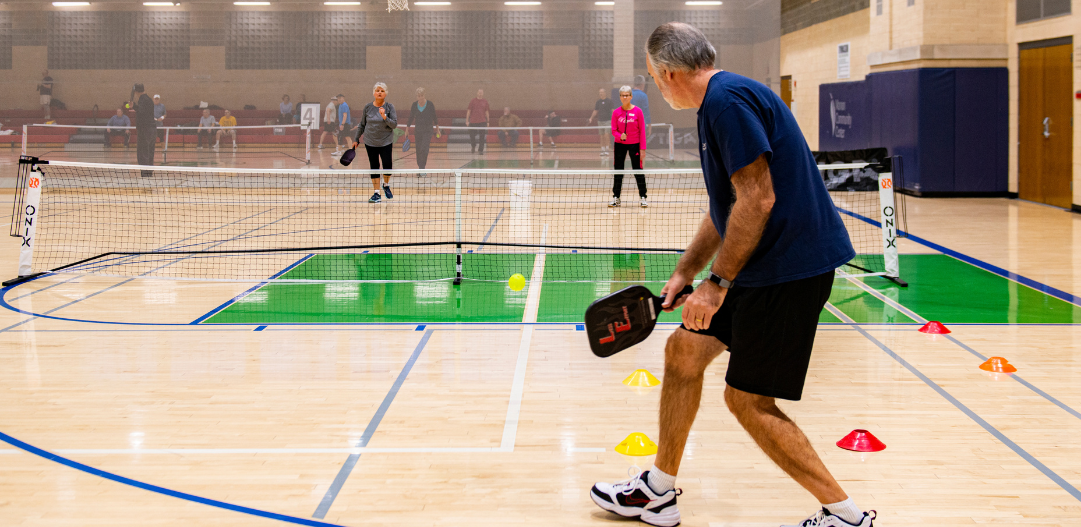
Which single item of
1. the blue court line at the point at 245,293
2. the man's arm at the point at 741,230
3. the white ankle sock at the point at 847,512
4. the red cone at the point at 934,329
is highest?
the man's arm at the point at 741,230

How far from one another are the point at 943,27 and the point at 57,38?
58.9 ft

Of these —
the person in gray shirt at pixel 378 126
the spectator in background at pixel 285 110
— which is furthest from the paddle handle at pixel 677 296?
the spectator in background at pixel 285 110

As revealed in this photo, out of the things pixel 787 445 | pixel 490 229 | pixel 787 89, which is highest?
pixel 787 89

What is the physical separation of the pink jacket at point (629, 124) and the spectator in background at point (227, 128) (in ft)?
30.1

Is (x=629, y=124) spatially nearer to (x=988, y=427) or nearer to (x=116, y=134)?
(x=988, y=427)

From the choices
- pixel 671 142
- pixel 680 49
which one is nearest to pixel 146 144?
pixel 671 142

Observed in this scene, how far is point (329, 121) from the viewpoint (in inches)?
768

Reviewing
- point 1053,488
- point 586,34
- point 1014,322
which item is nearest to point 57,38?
point 586,34

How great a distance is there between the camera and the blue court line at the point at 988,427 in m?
3.80

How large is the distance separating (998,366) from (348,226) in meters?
9.53

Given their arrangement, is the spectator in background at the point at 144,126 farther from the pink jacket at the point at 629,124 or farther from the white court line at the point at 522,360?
the white court line at the point at 522,360

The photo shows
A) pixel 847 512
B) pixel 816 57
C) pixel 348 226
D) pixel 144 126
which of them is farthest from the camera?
pixel 816 57

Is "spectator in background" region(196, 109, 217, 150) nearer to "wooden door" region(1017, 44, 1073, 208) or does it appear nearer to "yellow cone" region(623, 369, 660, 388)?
"wooden door" region(1017, 44, 1073, 208)

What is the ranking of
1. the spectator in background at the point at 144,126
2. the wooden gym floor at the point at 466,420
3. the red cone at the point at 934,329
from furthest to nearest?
the spectator in background at the point at 144,126 < the red cone at the point at 934,329 < the wooden gym floor at the point at 466,420
